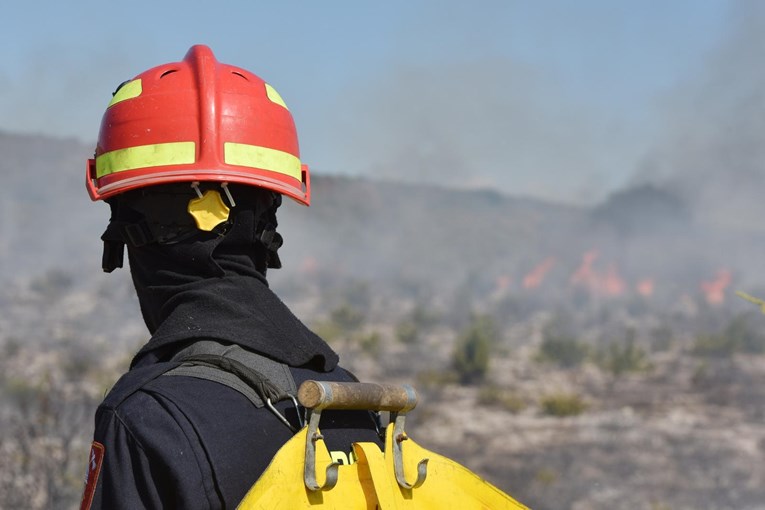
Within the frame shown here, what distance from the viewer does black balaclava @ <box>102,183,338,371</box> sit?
1836 mm

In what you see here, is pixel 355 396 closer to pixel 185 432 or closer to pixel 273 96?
pixel 185 432

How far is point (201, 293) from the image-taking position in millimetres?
1854

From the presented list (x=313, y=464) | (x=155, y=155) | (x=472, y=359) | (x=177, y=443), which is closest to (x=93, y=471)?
(x=177, y=443)

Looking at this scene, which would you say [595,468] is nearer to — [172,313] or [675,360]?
[675,360]

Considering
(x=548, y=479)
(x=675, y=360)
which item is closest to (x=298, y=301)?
(x=675, y=360)

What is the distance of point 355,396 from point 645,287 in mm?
30056

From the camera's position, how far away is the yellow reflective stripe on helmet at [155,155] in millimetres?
1894

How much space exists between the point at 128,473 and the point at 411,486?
431 millimetres

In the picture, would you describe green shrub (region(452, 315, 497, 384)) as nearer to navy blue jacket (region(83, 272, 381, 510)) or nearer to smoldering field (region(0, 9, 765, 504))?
smoldering field (region(0, 9, 765, 504))

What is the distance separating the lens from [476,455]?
13930mm

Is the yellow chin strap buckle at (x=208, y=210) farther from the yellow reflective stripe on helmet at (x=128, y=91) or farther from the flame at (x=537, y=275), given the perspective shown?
the flame at (x=537, y=275)

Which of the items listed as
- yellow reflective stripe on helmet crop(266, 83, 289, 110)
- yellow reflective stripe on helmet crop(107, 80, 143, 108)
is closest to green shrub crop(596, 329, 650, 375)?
yellow reflective stripe on helmet crop(266, 83, 289, 110)

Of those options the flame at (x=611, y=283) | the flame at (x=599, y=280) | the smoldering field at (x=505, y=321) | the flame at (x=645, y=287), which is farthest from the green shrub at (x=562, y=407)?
the flame at (x=645, y=287)

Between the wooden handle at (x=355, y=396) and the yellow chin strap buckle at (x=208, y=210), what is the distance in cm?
42
